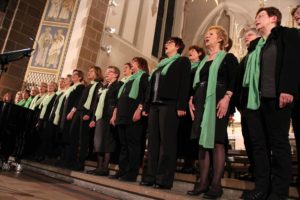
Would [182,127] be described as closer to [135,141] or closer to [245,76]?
[135,141]

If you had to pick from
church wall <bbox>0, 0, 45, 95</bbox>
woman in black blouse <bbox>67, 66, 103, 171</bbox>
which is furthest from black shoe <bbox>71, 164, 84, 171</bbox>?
church wall <bbox>0, 0, 45, 95</bbox>

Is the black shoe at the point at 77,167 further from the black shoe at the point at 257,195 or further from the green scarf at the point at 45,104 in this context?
the black shoe at the point at 257,195

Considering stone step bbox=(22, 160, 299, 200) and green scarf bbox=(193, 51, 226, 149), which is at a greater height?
green scarf bbox=(193, 51, 226, 149)

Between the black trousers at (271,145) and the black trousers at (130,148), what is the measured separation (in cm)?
146

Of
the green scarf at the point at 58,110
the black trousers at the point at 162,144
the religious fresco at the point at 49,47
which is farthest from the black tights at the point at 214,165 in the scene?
the religious fresco at the point at 49,47

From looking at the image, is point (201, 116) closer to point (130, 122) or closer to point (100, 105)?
point (130, 122)

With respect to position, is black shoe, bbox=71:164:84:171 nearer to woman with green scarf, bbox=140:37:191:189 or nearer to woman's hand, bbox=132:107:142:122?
woman's hand, bbox=132:107:142:122

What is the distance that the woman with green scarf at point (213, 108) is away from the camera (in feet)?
8.45

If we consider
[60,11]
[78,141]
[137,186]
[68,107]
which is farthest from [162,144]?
[60,11]

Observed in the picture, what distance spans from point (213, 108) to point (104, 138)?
1730 millimetres

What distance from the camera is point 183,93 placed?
10.2ft

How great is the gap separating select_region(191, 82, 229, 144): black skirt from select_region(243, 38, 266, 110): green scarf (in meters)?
0.25

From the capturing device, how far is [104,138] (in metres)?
3.99

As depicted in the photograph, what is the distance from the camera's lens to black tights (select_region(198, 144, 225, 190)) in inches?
99.5
